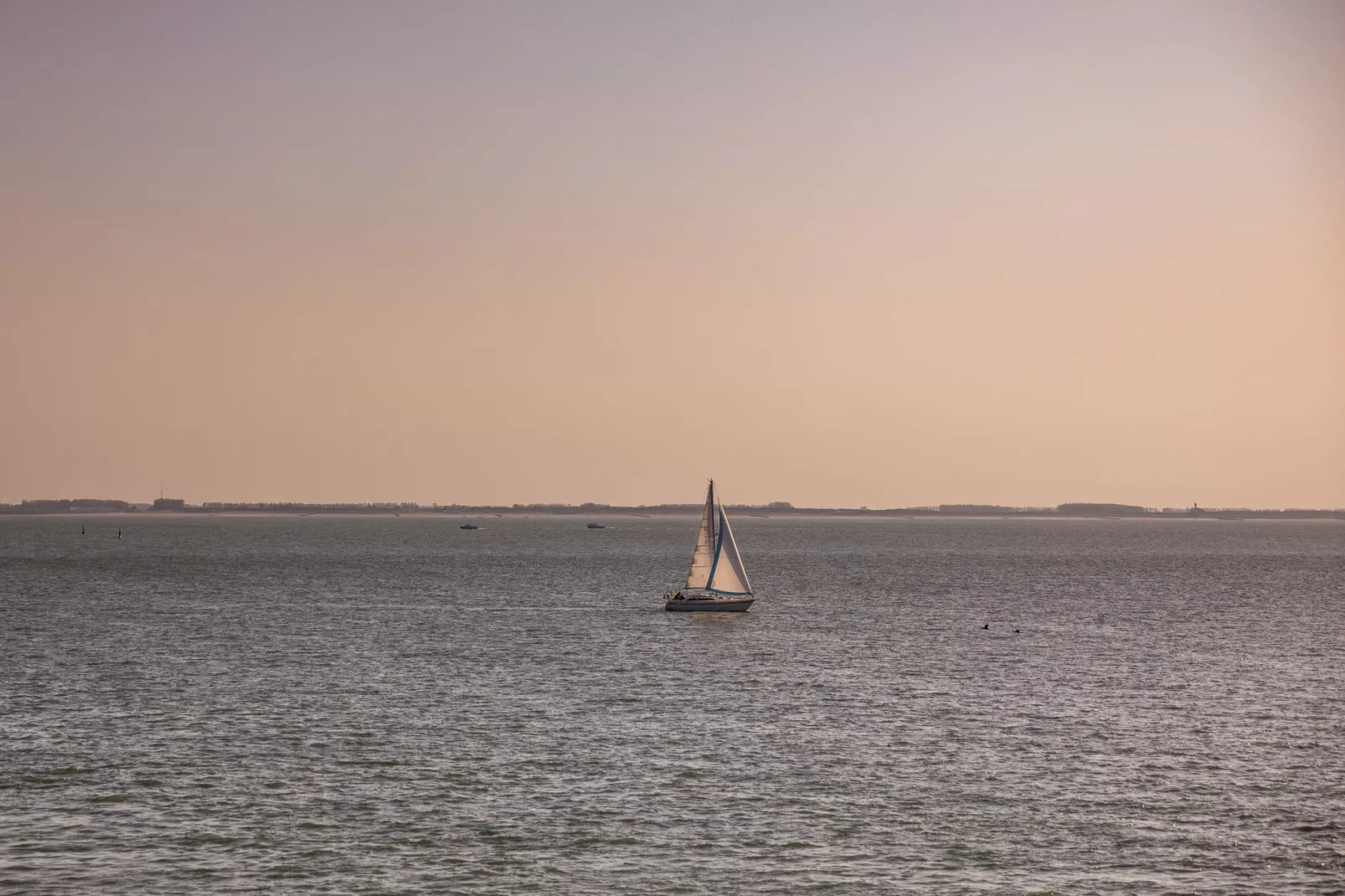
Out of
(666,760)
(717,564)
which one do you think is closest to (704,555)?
(717,564)

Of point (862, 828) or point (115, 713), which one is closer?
point (862, 828)

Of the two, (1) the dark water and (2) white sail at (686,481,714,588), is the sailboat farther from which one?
(1) the dark water

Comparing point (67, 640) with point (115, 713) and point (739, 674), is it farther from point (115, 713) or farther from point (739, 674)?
point (739, 674)

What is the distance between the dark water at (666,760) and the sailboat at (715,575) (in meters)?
10.7

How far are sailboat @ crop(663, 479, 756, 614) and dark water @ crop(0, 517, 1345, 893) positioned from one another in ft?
35.1

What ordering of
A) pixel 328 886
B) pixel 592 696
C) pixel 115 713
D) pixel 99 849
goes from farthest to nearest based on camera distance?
pixel 592 696, pixel 115 713, pixel 99 849, pixel 328 886

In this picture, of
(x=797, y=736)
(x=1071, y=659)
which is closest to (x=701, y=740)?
(x=797, y=736)

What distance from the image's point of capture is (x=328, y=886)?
36000mm

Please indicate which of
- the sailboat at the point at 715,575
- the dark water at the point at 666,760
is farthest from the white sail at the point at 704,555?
the dark water at the point at 666,760

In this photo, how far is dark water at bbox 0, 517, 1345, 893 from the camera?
38031 millimetres

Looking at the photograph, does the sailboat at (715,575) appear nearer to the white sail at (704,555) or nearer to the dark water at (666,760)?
the white sail at (704,555)

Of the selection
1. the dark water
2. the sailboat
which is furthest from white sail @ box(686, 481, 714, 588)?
the dark water

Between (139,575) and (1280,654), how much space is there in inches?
5649

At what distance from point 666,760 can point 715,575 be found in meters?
64.8
